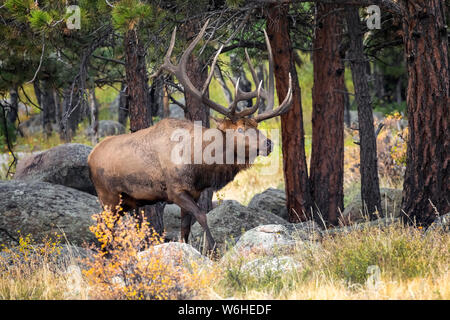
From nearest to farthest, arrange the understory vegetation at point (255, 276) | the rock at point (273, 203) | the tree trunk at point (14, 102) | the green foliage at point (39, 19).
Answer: the understory vegetation at point (255, 276) < the green foliage at point (39, 19) < the tree trunk at point (14, 102) < the rock at point (273, 203)

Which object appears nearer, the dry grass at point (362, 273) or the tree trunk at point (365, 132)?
the dry grass at point (362, 273)

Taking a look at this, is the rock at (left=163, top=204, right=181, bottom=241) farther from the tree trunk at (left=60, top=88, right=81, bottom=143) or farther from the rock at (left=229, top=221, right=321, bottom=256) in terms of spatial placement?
the rock at (left=229, top=221, right=321, bottom=256)

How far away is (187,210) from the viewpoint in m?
8.39

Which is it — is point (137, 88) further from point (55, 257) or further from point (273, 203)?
point (273, 203)

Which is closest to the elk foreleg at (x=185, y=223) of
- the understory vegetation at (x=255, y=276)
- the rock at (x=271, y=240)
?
the rock at (x=271, y=240)

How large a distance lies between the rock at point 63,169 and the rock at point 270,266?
6.80 meters

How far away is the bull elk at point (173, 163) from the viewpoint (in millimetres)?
8453

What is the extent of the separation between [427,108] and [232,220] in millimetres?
3519

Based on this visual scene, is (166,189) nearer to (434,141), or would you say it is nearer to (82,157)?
(434,141)

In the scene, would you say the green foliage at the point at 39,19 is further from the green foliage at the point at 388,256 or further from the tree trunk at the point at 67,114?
the green foliage at the point at 388,256

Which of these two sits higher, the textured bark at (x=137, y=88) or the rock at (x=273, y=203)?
the textured bark at (x=137, y=88)

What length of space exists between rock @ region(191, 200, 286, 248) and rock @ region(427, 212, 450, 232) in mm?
3109

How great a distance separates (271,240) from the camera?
8.06m
